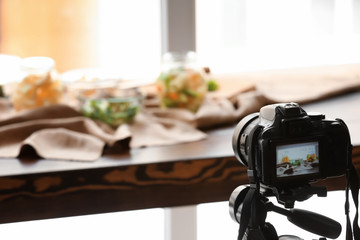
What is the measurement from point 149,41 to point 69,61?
233 mm

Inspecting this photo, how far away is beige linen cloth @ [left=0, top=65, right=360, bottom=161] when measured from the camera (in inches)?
51.8

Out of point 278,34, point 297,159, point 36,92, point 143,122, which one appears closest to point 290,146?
point 297,159

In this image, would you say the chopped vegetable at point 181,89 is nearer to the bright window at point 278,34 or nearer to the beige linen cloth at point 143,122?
the beige linen cloth at point 143,122

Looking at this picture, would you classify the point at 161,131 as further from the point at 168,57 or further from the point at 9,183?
the point at 9,183

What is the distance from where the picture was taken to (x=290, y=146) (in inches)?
32.5

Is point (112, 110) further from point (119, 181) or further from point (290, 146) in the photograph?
point (290, 146)

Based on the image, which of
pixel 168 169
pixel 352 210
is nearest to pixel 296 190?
pixel 168 169

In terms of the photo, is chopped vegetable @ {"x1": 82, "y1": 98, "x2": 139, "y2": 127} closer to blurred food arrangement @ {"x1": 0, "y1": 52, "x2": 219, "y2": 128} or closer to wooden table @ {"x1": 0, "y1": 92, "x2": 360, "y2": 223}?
blurred food arrangement @ {"x1": 0, "y1": 52, "x2": 219, "y2": 128}

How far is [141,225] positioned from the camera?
181 cm

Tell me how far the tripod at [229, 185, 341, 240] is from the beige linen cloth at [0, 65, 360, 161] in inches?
18.6

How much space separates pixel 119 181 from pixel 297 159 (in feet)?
1.56

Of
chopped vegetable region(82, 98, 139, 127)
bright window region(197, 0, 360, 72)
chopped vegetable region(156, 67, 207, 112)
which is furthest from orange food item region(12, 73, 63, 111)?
bright window region(197, 0, 360, 72)

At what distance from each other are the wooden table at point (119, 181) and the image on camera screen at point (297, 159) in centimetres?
43

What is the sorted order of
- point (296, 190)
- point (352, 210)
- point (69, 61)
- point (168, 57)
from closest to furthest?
point (296, 190)
point (168, 57)
point (352, 210)
point (69, 61)
